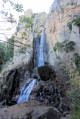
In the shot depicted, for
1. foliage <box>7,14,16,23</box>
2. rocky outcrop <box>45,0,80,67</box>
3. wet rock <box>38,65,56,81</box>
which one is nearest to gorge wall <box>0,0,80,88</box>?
rocky outcrop <box>45,0,80,67</box>

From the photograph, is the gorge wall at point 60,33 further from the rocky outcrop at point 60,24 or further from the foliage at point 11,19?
the foliage at point 11,19

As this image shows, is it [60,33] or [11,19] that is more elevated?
[60,33]

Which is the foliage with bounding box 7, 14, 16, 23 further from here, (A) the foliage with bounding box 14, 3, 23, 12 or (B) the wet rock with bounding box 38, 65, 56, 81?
(B) the wet rock with bounding box 38, 65, 56, 81

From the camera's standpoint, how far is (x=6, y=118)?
795 centimetres

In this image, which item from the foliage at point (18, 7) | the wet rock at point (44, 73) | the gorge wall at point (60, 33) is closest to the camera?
the foliage at point (18, 7)

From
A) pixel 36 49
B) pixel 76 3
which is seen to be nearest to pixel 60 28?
pixel 76 3

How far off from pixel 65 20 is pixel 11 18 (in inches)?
483

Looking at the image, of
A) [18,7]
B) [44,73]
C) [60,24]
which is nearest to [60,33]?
[60,24]

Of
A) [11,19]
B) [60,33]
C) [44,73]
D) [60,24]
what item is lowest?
[44,73]

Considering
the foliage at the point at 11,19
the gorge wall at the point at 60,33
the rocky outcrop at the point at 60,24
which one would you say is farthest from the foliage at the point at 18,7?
the rocky outcrop at the point at 60,24

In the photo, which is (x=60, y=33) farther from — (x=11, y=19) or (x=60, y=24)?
(x=11, y=19)

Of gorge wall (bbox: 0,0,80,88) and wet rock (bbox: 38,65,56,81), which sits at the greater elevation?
gorge wall (bbox: 0,0,80,88)

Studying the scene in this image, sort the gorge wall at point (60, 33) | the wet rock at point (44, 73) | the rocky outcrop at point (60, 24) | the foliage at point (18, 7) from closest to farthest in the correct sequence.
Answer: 1. the foliage at point (18, 7)
2. the gorge wall at point (60, 33)
3. the wet rock at point (44, 73)
4. the rocky outcrop at point (60, 24)

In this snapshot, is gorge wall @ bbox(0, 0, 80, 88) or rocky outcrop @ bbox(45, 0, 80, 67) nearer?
gorge wall @ bbox(0, 0, 80, 88)
